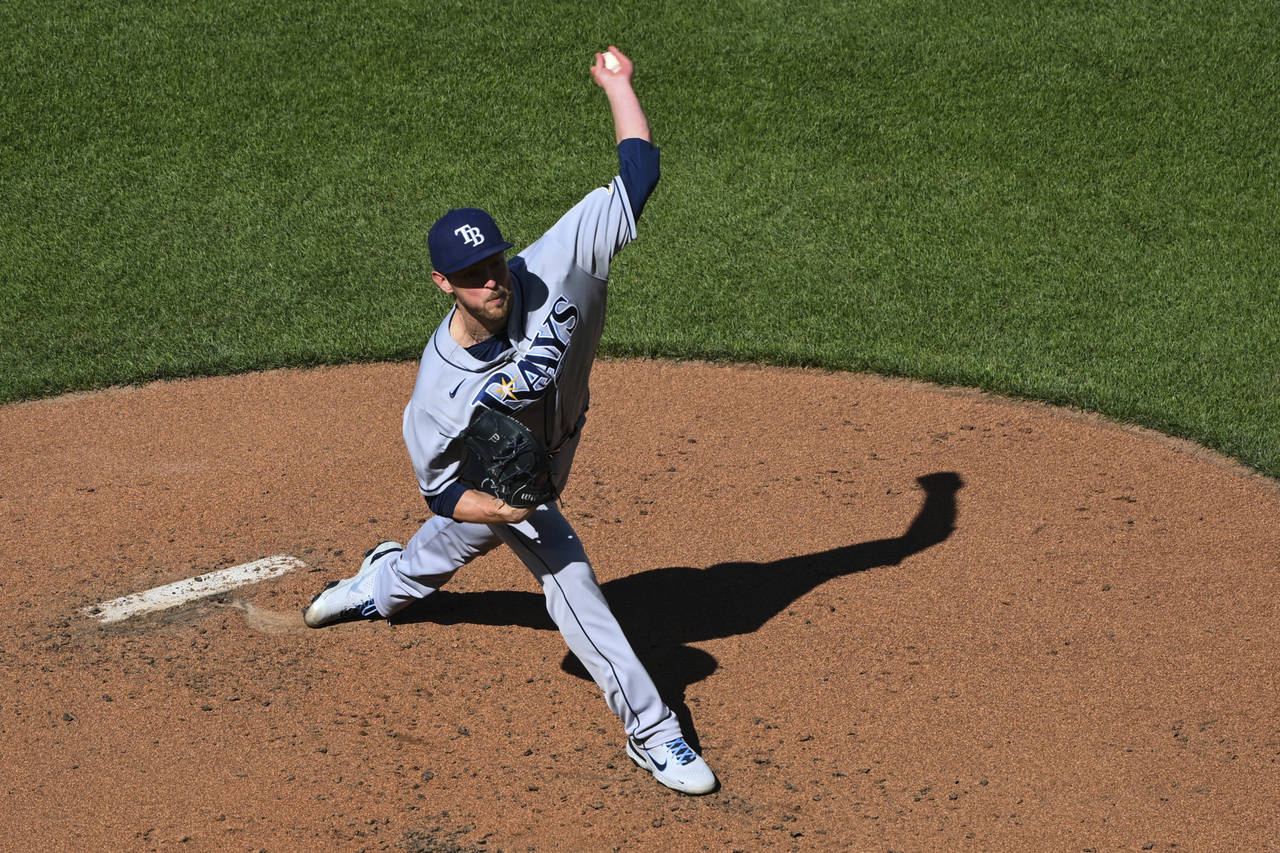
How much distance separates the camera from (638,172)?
4.38 meters

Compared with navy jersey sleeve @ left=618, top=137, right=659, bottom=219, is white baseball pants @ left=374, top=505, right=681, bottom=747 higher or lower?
lower

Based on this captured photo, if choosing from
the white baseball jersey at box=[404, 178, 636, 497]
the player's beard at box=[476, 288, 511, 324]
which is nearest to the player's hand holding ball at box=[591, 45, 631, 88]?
the white baseball jersey at box=[404, 178, 636, 497]

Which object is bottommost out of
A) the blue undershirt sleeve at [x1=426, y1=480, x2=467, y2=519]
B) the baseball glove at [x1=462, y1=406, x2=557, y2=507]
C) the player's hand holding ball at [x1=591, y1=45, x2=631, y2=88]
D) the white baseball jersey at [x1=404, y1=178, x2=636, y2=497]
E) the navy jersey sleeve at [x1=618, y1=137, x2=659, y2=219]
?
the blue undershirt sleeve at [x1=426, y1=480, x2=467, y2=519]

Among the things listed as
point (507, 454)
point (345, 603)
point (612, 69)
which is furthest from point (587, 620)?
point (612, 69)

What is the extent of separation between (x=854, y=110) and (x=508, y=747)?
6.94 m

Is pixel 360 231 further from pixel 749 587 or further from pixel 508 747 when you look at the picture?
pixel 508 747

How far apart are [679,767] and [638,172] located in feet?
6.27

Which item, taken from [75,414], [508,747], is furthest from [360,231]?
[508,747]

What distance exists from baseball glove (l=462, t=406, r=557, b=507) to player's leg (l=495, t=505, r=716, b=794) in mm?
359

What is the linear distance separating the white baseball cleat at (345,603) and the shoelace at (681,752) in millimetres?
1491

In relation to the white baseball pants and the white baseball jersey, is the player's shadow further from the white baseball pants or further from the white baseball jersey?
the white baseball jersey

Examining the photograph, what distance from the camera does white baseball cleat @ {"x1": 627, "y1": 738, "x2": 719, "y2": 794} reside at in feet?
13.9

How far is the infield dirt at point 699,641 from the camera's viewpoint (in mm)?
4195

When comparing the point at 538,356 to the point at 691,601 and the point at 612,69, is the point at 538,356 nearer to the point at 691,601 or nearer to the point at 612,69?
the point at 612,69
